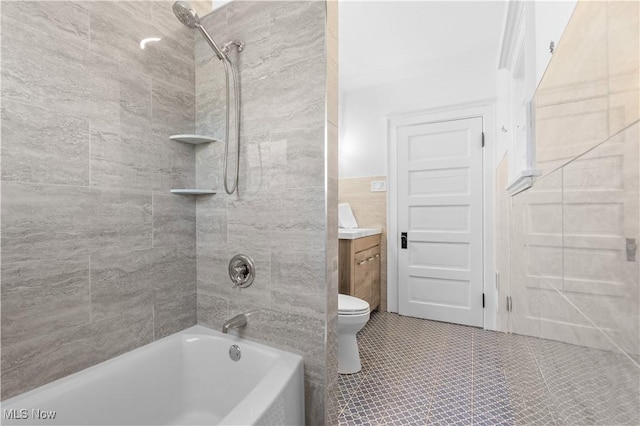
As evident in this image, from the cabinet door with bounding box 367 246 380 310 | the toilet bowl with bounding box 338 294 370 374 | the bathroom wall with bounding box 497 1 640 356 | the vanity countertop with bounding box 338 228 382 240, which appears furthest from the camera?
the cabinet door with bounding box 367 246 380 310

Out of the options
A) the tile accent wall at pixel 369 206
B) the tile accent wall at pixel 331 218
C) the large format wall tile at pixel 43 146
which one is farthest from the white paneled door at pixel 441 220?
the large format wall tile at pixel 43 146

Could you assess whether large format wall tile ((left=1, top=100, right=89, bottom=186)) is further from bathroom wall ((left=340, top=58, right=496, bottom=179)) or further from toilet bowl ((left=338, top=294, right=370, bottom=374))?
bathroom wall ((left=340, top=58, right=496, bottom=179))

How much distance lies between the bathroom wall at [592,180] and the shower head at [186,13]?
1.28 meters

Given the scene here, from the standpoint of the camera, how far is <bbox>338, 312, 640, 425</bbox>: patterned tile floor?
0.50m

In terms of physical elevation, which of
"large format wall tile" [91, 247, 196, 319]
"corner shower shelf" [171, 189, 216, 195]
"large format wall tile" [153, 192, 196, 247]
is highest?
"corner shower shelf" [171, 189, 216, 195]

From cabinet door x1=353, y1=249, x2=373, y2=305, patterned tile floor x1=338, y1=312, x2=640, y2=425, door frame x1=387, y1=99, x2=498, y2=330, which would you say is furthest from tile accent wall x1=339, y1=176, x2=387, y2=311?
patterned tile floor x1=338, y1=312, x2=640, y2=425

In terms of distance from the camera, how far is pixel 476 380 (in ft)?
6.07

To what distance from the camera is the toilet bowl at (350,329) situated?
187cm

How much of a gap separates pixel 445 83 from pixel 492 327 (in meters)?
2.34

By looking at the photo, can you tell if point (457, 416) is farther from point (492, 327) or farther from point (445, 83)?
point (445, 83)

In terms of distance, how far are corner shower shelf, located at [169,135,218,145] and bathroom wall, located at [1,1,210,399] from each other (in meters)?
0.04

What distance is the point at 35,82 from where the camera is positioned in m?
1.04

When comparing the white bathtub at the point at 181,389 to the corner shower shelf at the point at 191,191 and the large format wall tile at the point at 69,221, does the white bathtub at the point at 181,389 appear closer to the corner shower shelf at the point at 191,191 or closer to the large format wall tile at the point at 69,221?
the large format wall tile at the point at 69,221

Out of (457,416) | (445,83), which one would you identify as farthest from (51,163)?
(445,83)
